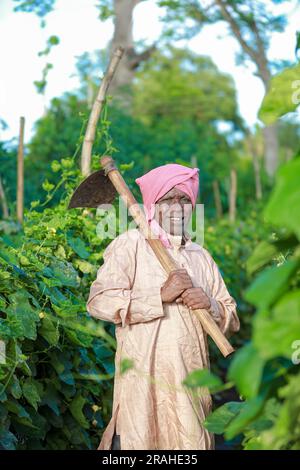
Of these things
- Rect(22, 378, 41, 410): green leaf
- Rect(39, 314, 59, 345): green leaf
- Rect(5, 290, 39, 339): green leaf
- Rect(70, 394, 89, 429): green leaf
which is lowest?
Rect(70, 394, 89, 429): green leaf

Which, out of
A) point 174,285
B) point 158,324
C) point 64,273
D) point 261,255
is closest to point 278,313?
point 261,255

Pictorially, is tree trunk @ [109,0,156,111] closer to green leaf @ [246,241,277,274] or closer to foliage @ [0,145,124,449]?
foliage @ [0,145,124,449]

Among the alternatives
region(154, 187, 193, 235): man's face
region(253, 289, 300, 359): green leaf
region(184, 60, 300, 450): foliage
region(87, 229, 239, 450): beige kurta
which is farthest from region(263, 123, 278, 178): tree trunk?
region(253, 289, 300, 359): green leaf

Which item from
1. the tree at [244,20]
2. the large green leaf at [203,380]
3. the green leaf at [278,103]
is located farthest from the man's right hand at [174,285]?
the tree at [244,20]

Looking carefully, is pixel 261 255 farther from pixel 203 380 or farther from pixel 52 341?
pixel 52 341

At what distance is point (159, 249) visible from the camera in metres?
4.49

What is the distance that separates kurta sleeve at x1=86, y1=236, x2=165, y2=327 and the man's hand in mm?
113

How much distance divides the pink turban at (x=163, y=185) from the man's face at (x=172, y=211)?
0.02 m

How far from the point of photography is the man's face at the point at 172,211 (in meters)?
4.64

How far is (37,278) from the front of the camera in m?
5.32

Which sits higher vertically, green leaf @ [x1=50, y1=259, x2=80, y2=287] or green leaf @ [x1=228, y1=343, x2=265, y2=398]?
green leaf @ [x1=228, y1=343, x2=265, y2=398]

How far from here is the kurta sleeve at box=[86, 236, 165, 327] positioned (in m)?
4.40

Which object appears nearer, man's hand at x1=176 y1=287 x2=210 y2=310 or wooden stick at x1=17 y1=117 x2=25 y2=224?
man's hand at x1=176 y1=287 x2=210 y2=310
